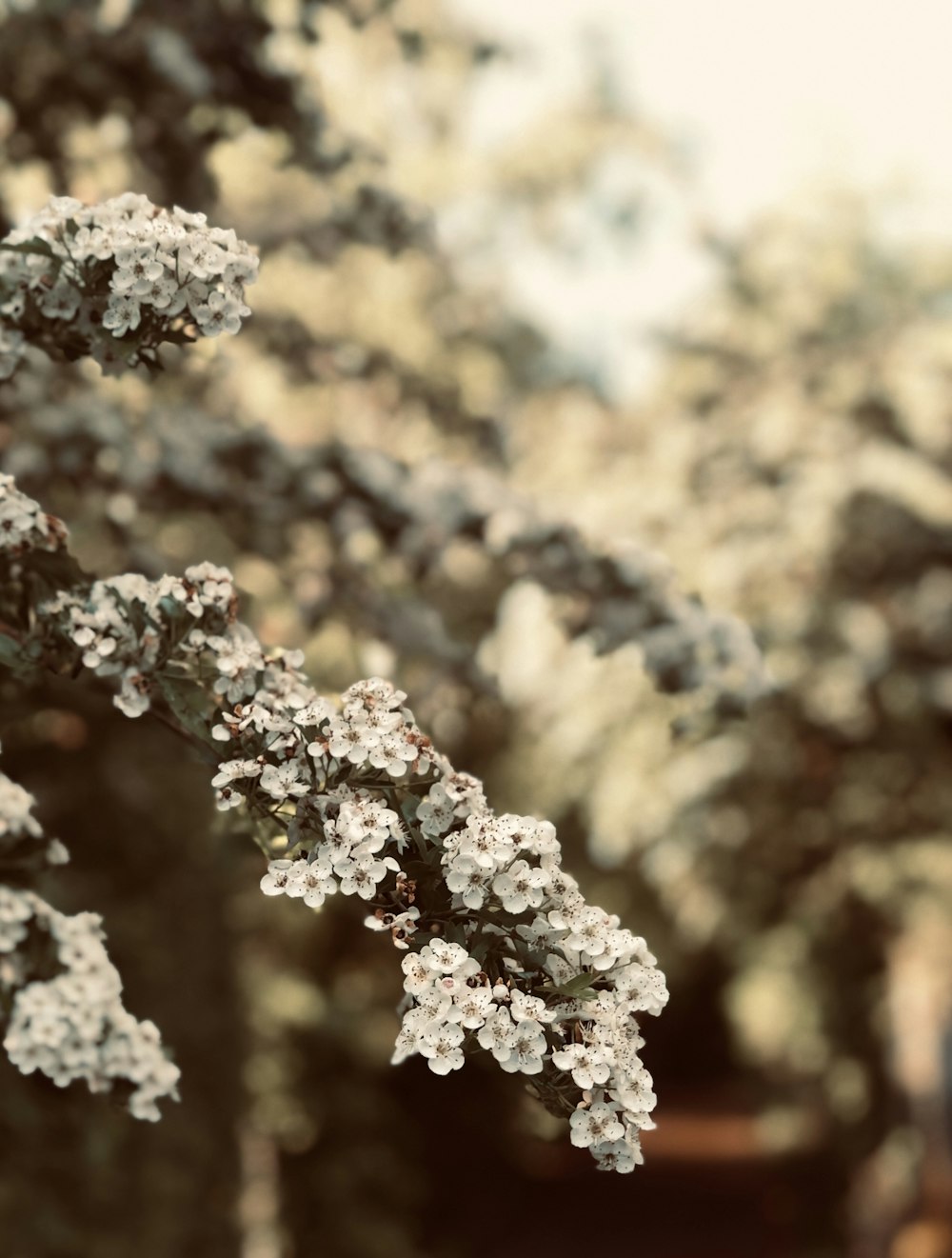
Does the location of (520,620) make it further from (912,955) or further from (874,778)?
(912,955)

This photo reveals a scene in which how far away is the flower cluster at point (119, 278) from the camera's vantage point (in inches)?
67.6

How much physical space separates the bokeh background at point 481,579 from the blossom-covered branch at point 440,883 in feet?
2.25

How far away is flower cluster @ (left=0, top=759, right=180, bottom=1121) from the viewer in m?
1.57

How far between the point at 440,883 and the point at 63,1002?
0.45 metres

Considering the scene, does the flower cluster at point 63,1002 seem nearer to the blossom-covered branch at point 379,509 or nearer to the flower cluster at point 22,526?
the flower cluster at point 22,526

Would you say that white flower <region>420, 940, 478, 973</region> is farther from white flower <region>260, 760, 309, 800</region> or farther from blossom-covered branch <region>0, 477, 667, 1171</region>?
white flower <region>260, 760, 309, 800</region>

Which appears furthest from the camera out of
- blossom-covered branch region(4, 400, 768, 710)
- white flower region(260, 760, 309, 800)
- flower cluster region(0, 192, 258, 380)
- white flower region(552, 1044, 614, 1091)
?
blossom-covered branch region(4, 400, 768, 710)

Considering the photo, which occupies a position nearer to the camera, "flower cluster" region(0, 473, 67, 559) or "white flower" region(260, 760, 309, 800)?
"white flower" region(260, 760, 309, 800)

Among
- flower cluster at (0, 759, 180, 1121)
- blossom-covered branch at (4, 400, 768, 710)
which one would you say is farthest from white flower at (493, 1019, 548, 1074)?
blossom-covered branch at (4, 400, 768, 710)

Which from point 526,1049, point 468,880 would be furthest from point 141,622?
point 526,1049

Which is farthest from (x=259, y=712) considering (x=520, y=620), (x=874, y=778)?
(x=874, y=778)

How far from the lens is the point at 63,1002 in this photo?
160 cm

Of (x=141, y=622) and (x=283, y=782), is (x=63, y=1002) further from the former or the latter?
(x=141, y=622)

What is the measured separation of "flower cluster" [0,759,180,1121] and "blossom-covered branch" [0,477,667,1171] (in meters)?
0.25
